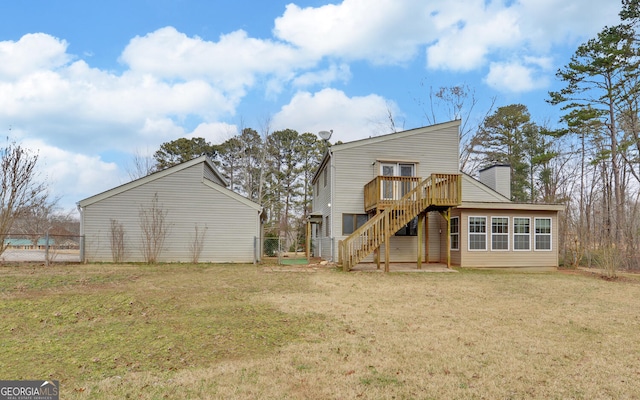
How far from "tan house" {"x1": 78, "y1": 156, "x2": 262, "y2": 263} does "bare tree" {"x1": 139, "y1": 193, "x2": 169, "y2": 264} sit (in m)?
0.09

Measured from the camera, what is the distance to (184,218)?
16.3 metres

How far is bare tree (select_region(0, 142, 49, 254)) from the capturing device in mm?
14445

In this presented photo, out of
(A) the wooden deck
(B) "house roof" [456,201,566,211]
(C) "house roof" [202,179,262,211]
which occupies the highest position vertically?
(C) "house roof" [202,179,262,211]

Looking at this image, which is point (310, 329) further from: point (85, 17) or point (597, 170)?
point (597, 170)

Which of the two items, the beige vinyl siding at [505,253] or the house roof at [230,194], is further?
the house roof at [230,194]

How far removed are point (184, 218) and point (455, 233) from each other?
40.1 feet

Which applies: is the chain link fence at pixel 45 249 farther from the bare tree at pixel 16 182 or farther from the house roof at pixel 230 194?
the house roof at pixel 230 194

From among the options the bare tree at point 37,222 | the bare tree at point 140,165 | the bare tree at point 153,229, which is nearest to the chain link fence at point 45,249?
the bare tree at point 37,222

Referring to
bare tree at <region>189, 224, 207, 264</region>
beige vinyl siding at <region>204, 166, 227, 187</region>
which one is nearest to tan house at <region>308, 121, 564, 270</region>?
bare tree at <region>189, 224, 207, 264</region>

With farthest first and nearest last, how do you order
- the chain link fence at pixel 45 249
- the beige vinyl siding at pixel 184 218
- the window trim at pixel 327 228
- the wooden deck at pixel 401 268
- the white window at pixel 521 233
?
the window trim at pixel 327 228 < the white window at pixel 521 233 < the beige vinyl siding at pixel 184 218 < the chain link fence at pixel 45 249 < the wooden deck at pixel 401 268

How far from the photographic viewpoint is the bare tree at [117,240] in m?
15.6

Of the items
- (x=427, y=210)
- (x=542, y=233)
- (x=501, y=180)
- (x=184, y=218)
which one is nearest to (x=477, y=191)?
(x=501, y=180)

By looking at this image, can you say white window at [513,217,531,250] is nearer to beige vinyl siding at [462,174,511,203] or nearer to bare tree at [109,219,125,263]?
beige vinyl siding at [462,174,511,203]

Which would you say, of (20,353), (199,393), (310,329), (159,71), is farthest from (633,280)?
(159,71)
